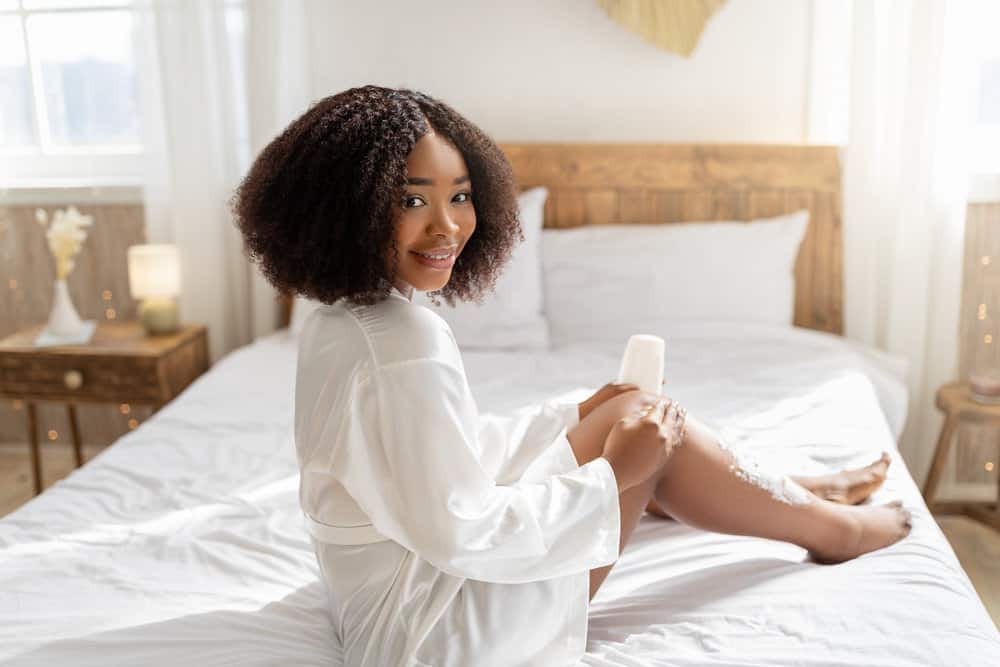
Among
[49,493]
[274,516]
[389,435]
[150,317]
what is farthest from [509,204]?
[150,317]

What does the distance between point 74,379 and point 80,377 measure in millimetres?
17

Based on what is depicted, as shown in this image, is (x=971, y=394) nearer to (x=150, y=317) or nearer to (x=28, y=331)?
(x=150, y=317)

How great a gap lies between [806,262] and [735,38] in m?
0.70

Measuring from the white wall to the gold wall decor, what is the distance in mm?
36

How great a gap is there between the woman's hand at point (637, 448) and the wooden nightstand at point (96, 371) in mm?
1740

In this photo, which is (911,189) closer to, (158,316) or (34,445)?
(158,316)

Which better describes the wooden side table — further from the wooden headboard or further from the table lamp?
the table lamp

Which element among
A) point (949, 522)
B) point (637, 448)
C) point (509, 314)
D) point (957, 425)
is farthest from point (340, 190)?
point (949, 522)

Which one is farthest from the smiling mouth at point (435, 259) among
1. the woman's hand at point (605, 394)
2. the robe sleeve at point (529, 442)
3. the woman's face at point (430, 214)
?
the woman's hand at point (605, 394)

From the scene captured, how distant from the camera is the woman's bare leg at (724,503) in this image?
4.46 feet

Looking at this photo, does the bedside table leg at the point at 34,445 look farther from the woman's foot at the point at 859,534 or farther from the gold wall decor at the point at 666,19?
the woman's foot at the point at 859,534

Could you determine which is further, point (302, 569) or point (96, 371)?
point (96, 371)

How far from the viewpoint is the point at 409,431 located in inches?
42.1

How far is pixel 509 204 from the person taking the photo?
135cm
